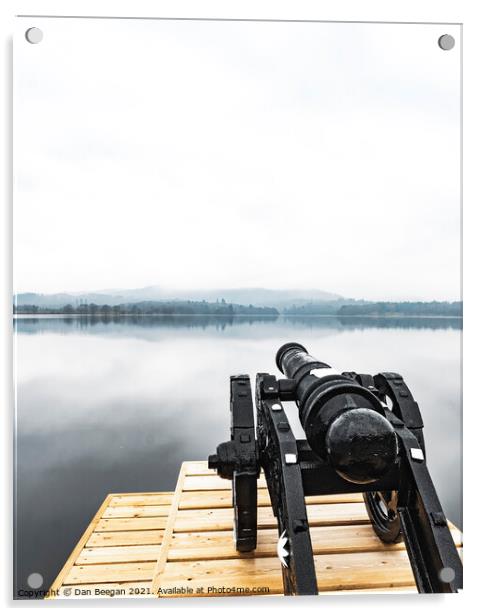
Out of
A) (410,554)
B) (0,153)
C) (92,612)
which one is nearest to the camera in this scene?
(410,554)

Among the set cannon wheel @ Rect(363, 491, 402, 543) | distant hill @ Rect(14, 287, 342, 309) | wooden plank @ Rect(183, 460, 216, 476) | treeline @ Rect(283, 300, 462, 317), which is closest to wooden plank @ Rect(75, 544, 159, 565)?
wooden plank @ Rect(183, 460, 216, 476)

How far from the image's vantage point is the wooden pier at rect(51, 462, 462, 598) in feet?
6.70

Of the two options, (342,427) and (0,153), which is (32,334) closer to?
(0,153)

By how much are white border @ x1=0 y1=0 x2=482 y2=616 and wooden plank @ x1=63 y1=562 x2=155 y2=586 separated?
0.30 feet

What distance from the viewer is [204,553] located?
2.21 metres

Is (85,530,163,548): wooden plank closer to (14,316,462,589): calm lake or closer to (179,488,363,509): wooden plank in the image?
(14,316,462,589): calm lake

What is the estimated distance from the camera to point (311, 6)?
217 cm

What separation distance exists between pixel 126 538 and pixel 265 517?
0.71 m

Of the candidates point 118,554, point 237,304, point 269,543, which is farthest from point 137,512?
point 237,304

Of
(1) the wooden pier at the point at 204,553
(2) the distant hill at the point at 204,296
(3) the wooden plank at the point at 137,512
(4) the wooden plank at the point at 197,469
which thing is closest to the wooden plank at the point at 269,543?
(1) the wooden pier at the point at 204,553

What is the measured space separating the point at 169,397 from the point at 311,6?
2214 mm

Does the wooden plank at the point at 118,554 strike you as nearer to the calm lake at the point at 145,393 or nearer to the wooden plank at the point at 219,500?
the calm lake at the point at 145,393

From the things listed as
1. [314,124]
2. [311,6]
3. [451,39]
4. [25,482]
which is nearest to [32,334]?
[25,482]
